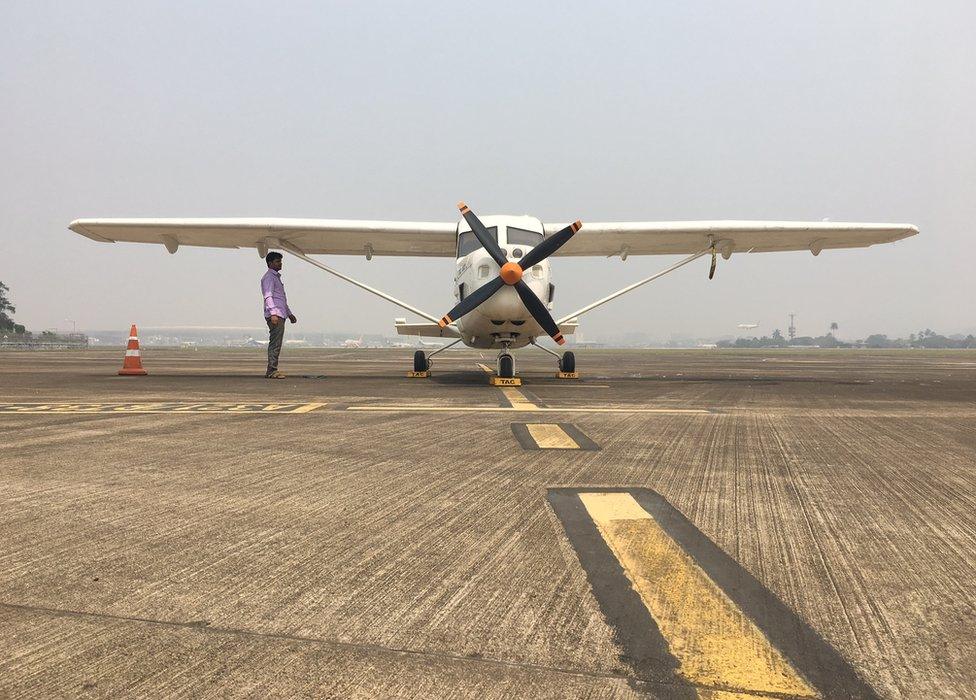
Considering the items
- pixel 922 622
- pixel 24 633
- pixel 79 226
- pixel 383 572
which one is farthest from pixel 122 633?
pixel 79 226

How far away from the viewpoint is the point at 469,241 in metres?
12.8

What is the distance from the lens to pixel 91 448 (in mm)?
4539

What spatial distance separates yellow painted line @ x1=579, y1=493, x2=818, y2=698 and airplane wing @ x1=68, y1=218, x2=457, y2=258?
12.6m

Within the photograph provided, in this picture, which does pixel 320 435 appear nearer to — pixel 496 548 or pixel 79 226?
pixel 496 548

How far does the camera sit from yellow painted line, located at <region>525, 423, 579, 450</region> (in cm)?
479

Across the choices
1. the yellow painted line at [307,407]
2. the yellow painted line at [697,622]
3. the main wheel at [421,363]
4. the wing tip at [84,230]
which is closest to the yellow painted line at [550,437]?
the yellow painted line at [697,622]

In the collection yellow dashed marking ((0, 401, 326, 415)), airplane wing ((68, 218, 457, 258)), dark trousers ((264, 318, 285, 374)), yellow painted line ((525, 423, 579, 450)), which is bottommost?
yellow painted line ((525, 423, 579, 450))

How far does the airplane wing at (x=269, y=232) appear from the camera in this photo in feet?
44.6

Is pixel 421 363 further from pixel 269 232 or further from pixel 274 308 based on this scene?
pixel 269 232

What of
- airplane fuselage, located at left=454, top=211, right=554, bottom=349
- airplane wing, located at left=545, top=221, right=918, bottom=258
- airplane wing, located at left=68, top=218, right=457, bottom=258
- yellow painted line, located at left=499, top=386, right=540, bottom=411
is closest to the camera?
yellow painted line, located at left=499, top=386, right=540, bottom=411

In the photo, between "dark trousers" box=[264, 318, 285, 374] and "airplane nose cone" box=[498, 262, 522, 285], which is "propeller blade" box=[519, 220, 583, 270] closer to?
"airplane nose cone" box=[498, 262, 522, 285]

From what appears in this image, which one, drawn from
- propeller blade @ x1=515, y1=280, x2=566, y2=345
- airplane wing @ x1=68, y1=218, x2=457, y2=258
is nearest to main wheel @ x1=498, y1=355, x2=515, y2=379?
propeller blade @ x1=515, y1=280, x2=566, y2=345

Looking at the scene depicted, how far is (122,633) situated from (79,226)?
1548 cm

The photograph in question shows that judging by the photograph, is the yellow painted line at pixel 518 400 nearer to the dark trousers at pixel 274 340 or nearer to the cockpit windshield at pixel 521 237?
the cockpit windshield at pixel 521 237
